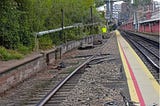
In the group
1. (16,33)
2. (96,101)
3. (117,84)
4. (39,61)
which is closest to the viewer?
(96,101)

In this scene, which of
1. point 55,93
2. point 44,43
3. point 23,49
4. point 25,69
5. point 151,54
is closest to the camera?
point 55,93

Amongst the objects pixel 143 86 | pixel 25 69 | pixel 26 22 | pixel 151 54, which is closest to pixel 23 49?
pixel 26 22

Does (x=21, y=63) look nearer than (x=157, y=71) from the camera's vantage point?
Yes

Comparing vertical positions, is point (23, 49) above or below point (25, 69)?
above

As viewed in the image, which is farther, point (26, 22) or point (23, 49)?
point (26, 22)

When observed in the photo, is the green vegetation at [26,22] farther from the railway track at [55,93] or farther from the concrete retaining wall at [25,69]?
the railway track at [55,93]

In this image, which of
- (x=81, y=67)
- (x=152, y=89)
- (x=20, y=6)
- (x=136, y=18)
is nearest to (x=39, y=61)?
(x=81, y=67)

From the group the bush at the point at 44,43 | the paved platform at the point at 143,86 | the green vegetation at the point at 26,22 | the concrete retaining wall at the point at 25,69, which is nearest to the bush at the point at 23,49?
the green vegetation at the point at 26,22

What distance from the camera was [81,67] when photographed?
1705 cm

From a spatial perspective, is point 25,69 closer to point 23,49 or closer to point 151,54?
point 23,49

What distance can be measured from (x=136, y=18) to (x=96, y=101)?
3528 inches

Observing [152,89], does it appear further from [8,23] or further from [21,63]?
[8,23]

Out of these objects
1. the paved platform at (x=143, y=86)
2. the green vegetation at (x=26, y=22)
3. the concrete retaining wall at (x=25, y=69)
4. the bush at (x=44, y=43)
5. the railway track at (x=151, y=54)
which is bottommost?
the railway track at (x=151, y=54)

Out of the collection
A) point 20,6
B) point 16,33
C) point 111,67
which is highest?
point 20,6
